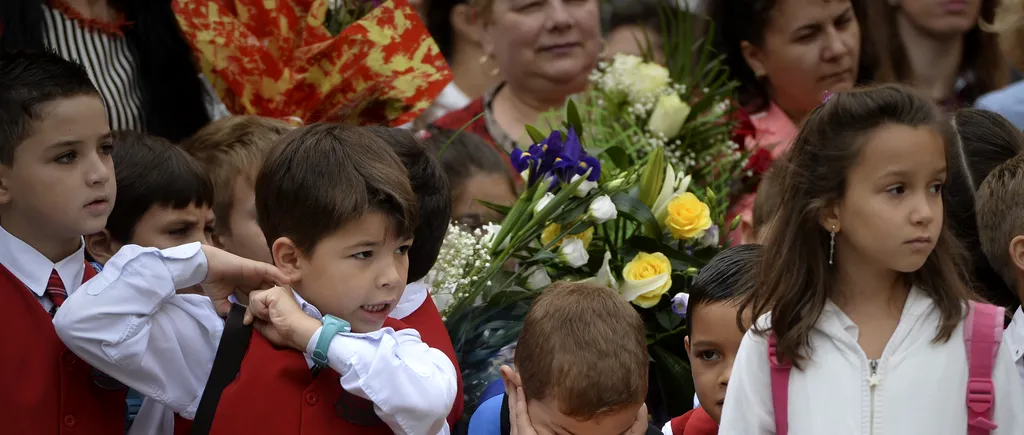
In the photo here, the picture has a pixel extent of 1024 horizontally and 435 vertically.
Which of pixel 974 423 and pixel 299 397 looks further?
pixel 299 397

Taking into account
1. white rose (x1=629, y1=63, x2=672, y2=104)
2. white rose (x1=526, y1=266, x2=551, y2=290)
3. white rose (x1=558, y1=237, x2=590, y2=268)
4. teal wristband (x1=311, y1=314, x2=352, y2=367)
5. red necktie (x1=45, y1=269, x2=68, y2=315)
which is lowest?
white rose (x1=526, y1=266, x2=551, y2=290)

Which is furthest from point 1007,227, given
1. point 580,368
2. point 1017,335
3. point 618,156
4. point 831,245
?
point 618,156

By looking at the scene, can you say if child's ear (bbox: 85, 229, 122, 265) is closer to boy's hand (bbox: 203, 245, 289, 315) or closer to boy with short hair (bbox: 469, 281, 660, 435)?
boy's hand (bbox: 203, 245, 289, 315)

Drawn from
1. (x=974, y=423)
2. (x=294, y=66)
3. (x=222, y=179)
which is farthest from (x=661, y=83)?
(x=974, y=423)

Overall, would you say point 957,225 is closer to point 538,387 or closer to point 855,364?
point 855,364

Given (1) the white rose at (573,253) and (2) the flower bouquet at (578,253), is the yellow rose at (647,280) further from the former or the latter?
(1) the white rose at (573,253)

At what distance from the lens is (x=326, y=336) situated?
2785 millimetres

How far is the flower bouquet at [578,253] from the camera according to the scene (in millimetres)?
3686

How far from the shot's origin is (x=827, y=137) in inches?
108

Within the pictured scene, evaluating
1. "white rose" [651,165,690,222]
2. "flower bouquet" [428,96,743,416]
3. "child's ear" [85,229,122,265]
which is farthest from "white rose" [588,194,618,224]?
"child's ear" [85,229,122,265]

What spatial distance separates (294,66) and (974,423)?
2.57m

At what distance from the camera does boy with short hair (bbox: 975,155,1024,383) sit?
9.96 feet

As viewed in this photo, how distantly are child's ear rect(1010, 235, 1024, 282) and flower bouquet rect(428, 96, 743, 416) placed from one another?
3.12ft

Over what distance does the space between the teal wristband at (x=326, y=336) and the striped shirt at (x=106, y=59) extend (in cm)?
199
